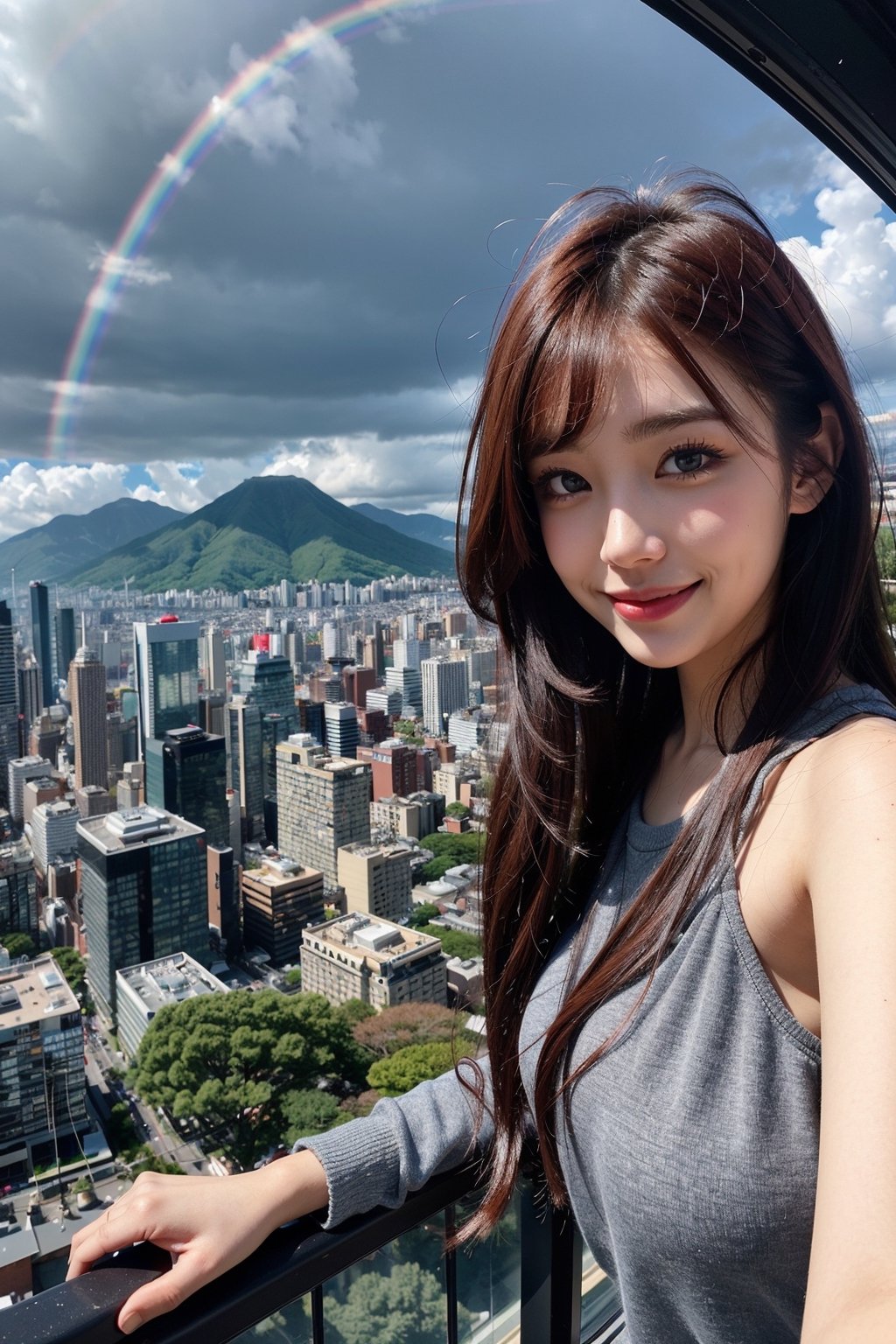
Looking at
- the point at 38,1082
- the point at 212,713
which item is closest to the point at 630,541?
the point at 38,1082

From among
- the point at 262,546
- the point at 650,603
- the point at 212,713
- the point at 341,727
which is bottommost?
the point at 341,727

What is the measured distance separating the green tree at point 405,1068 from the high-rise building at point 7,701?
354 centimetres

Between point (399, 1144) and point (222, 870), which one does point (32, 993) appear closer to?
point (222, 870)

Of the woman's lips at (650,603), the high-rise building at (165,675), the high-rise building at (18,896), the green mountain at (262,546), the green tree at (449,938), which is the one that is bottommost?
the green tree at (449,938)

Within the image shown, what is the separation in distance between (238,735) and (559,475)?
740 cm

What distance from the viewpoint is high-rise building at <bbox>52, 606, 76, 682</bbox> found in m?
6.57

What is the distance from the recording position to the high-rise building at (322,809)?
19.4 ft

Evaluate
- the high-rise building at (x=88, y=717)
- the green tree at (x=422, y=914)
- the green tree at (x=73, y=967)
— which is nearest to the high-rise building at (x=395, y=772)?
the green tree at (x=422, y=914)

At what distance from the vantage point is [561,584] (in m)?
0.52

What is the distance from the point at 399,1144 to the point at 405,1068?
10.7 ft

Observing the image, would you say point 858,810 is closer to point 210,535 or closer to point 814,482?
point 814,482

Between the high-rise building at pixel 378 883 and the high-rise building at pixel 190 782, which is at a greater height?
the high-rise building at pixel 190 782

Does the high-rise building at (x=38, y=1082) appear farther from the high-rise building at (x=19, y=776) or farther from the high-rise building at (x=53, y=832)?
the high-rise building at (x=19, y=776)

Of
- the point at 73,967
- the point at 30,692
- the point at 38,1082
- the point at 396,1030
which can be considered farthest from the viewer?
the point at 30,692
